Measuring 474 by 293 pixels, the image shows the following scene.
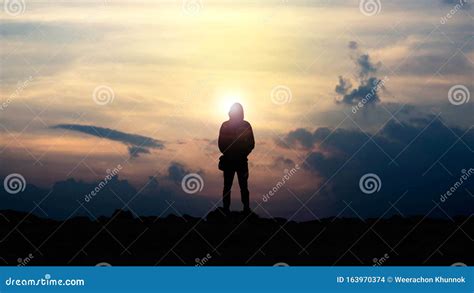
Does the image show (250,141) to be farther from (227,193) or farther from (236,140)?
(227,193)

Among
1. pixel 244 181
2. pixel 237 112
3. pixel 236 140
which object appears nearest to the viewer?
pixel 237 112

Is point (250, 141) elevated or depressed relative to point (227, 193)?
elevated

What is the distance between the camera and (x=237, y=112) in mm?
15656

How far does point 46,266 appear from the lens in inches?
485

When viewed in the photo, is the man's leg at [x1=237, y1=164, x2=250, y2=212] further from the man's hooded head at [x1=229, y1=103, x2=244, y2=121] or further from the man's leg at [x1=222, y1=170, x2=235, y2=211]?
the man's hooded head at [x1=229, y1=103, x2=244, y2=121]

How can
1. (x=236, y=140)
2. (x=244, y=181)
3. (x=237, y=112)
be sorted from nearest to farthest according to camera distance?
(x=237, y=112), (x=236, y=140), (x=244, y=181)

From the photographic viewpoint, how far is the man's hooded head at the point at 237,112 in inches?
616

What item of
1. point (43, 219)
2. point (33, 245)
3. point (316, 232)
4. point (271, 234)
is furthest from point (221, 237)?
point (43, 219)

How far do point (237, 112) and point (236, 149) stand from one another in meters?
0.74

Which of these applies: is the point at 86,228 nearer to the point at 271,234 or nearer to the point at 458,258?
the point at 271,234

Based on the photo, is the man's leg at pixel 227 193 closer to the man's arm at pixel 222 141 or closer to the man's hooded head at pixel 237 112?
the man's arm at pixel 222 141

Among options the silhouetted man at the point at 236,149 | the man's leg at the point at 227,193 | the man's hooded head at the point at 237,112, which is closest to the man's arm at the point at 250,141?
the silhouetted man at the point at 236,149

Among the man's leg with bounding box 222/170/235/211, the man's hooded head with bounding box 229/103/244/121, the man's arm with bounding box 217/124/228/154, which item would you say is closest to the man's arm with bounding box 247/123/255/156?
the man's hooded head with bounding box 229/103/244/121

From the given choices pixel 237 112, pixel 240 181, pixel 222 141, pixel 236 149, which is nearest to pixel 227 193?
pixel 240 181
